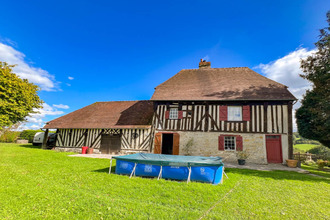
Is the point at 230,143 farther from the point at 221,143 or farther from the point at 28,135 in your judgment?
the point at 28,135

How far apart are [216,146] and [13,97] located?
727 inches

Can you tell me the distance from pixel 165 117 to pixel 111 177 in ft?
24.0

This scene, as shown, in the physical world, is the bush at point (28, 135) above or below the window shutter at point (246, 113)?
below

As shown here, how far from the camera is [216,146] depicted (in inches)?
439

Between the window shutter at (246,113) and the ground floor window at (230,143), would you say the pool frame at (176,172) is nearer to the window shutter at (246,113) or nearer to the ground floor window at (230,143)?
the ground floor window at (230,143)

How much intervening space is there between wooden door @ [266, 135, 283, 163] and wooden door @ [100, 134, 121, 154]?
10886 millimetres

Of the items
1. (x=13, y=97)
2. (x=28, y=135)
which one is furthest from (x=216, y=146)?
(x=28, y=135)

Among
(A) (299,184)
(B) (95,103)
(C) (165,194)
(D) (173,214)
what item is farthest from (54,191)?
(B) (95,103)

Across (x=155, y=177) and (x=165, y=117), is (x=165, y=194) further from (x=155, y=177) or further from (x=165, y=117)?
(x=165, y=117)

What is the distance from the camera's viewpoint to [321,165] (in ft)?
35.9

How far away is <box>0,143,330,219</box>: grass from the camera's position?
10.4 feet

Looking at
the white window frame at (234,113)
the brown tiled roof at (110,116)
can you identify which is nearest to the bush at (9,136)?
the brown tiled roof at (110,116)

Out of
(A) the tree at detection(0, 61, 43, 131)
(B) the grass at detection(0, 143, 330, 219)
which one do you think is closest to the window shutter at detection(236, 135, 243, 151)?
(B) the grass at detection(0, 143, 330, 219)

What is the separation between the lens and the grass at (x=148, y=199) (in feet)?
10.4
